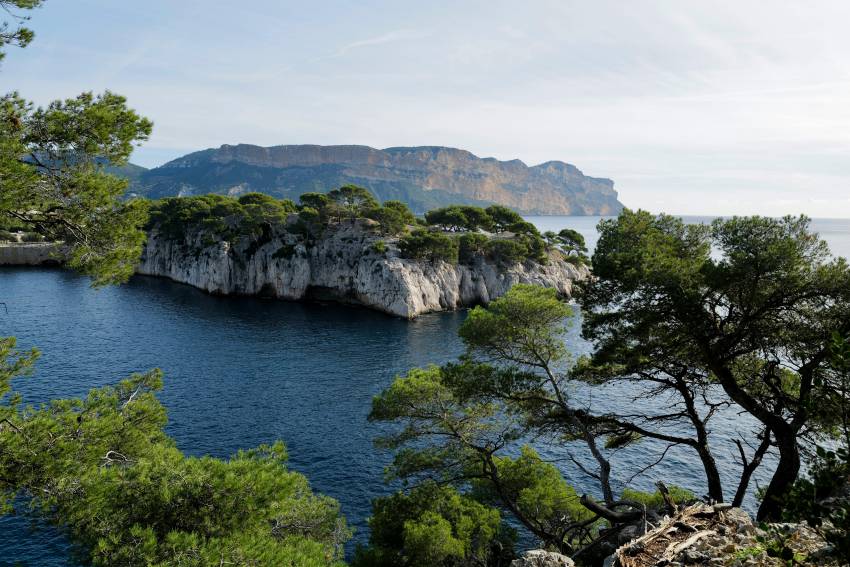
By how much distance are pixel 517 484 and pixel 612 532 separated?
21.8 ft

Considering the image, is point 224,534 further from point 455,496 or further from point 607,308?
point 607,308

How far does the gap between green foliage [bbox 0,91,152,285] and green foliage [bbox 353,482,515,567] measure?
38.3ft

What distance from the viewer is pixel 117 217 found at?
1082cm

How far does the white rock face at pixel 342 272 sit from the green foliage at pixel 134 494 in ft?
193

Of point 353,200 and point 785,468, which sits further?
point 353,200

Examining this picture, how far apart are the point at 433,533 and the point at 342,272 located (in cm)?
6202

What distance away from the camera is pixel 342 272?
74.6 m

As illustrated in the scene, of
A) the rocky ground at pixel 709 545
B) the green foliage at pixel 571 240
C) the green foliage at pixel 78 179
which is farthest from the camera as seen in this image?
the green foliage at pixel 571 240

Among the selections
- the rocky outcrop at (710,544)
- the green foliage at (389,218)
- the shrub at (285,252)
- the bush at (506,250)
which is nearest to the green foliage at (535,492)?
the rocky outcrop at (710,544)

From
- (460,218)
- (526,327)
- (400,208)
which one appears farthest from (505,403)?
(460,218)

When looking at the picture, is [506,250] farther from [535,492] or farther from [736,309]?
[736,309]

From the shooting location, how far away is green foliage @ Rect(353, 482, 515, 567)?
1480cm

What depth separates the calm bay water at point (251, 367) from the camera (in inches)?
1083

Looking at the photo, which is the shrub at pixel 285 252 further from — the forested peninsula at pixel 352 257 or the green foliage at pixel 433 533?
the green foliage at pixel 433 533
